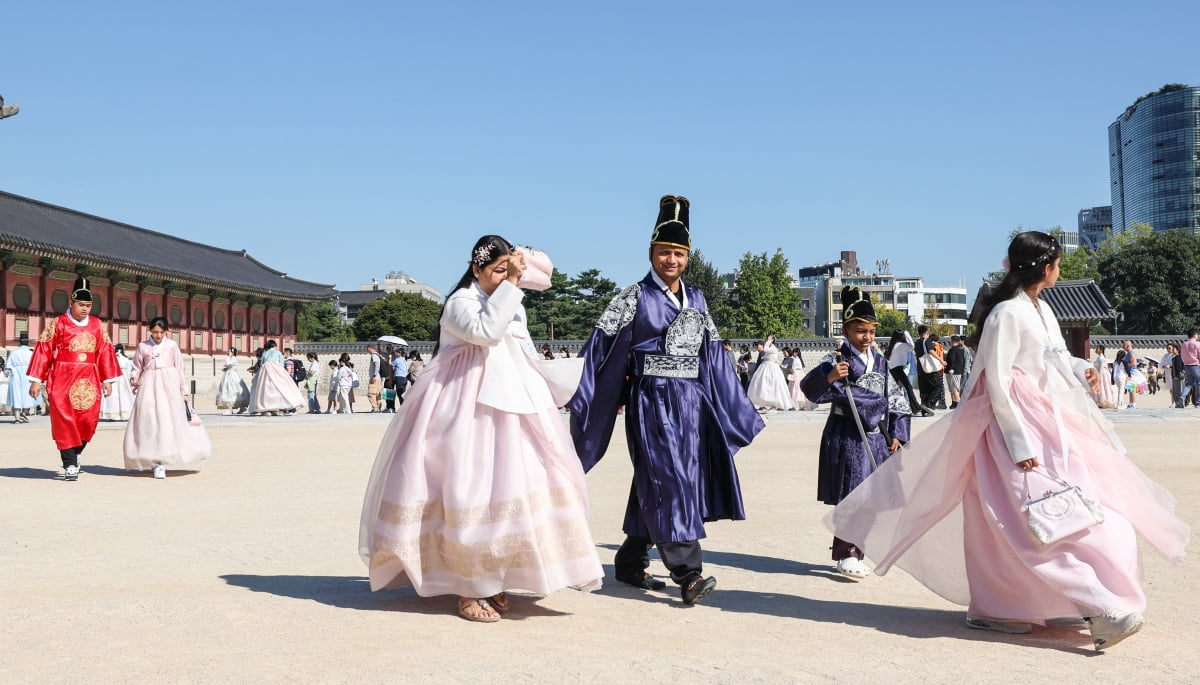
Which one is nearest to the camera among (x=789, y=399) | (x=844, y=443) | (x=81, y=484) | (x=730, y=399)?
(x=730, y=399)

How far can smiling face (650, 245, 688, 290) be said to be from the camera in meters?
5.52

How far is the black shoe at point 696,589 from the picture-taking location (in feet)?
16.4

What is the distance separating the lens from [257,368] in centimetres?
2484

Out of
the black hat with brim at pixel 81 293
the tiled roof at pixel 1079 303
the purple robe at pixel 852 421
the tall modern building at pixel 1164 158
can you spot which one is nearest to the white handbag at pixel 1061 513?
the purple robe at pixel 852 421

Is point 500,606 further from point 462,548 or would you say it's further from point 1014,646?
point 1014,646

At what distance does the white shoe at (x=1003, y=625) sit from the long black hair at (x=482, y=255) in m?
2.62

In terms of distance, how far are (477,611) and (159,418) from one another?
25.4 ft

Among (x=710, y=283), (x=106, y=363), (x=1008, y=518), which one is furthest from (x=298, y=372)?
(x=710, y=283)

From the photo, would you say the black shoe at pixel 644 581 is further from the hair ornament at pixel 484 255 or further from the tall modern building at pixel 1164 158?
the tall modern building at pixel 1164 158

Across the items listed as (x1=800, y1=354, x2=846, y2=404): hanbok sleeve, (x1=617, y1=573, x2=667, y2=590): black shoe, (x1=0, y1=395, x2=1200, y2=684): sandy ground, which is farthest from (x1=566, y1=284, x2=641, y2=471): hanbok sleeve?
(x1=800, y1=354, x2=846, y2=404): hanbok sleeve

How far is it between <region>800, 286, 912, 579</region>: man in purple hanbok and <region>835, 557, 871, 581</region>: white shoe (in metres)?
0.41

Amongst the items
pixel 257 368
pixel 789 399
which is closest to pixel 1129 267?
pixel 789 399

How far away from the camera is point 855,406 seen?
6109mm

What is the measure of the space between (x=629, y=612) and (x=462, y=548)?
0.85 m
